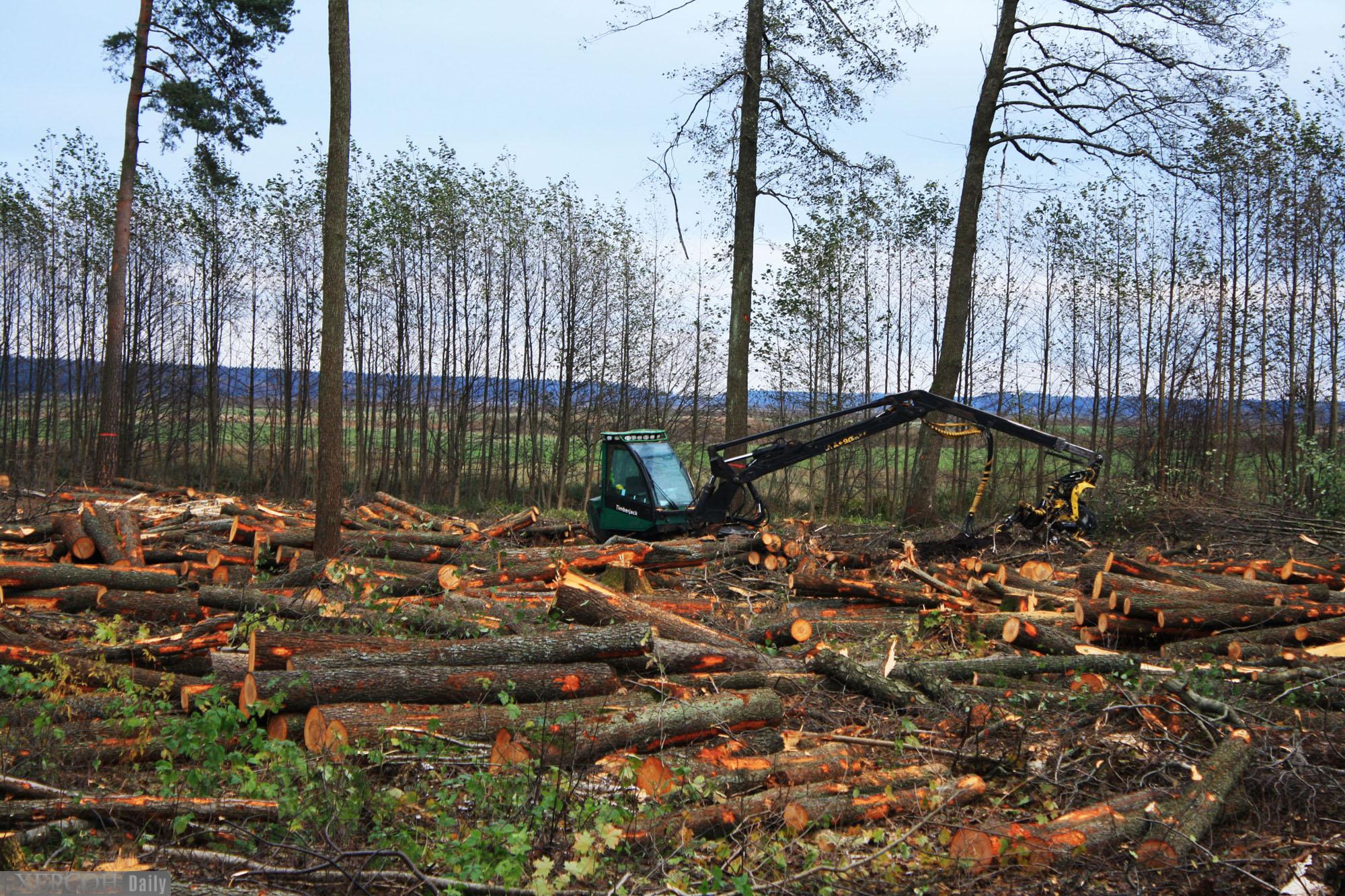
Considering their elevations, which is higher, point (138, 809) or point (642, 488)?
point (642, 488)

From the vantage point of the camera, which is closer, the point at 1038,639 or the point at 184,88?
the point at 1038,639

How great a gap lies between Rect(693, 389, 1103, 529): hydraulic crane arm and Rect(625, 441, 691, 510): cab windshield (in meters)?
0.72

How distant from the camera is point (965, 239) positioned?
16766 mm

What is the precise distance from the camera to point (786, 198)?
17.0m

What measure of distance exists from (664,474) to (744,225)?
5.54 meters

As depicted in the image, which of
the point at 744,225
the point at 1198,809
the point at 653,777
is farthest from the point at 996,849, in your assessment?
the point at 744,225

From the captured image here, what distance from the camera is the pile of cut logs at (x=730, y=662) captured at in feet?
15.3

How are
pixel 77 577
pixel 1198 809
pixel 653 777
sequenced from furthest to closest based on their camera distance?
pixel 77 577, pixel 653 777, pixel 1198 809

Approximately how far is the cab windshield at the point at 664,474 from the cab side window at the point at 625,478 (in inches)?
5.9

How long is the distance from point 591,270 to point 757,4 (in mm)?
12894

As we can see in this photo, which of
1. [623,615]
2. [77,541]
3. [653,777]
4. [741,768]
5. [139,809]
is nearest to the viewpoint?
[139,809]

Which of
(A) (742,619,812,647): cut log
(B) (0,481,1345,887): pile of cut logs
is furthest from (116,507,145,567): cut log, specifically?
(A) (742,619,812,647): cut log

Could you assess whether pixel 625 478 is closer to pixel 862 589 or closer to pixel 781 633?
pixel 862 589

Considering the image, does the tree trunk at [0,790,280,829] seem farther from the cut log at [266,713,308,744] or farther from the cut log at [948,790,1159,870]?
the cut log at [948,790,1159,870]
